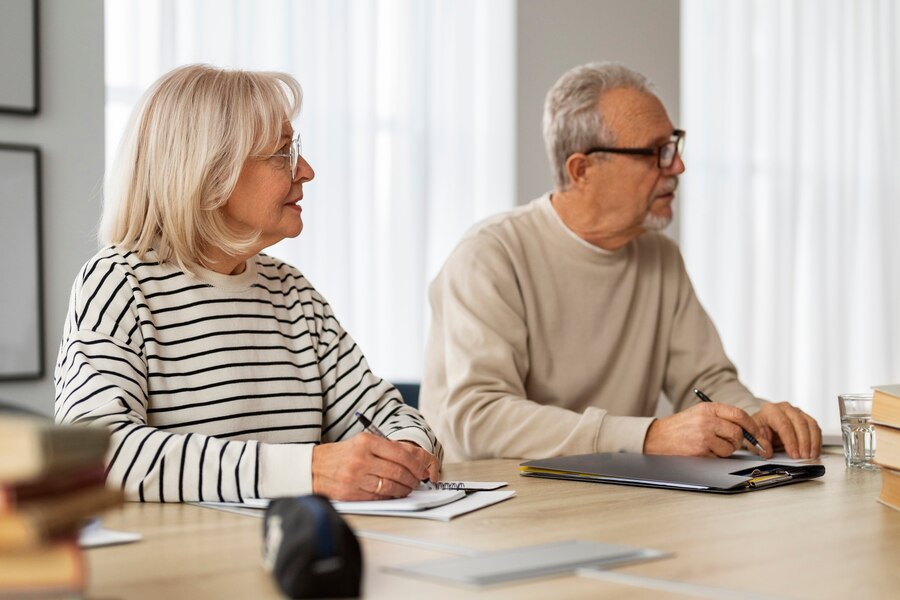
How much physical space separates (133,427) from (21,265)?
1.62 meters

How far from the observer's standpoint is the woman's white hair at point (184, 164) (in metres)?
1.70

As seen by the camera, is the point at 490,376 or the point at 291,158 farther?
the point at 490,376

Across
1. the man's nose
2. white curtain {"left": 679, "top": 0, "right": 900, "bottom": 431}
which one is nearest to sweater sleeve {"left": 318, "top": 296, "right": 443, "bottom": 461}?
the man's nose

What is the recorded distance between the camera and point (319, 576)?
32.1 inches

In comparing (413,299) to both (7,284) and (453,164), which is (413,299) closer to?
(453,164)

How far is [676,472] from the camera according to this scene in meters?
1.57

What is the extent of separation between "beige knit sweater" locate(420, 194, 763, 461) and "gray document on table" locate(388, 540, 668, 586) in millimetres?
988

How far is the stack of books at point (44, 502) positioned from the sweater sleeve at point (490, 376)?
4.33 ft

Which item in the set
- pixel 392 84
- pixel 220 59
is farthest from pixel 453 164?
pixel 220 59

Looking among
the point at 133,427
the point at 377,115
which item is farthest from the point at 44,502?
the point at 377,115

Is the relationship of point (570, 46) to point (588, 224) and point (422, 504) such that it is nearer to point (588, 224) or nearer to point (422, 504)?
point (588, 224)

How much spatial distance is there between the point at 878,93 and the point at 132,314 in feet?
14.8

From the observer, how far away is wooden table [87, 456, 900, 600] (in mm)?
884

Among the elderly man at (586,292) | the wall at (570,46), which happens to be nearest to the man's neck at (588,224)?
the elderly man at (586,292)
